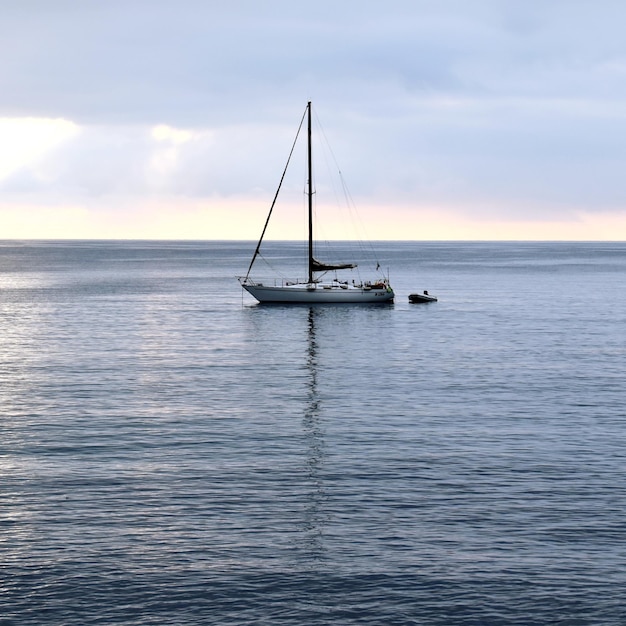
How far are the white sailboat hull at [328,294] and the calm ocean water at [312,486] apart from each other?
40.4 meters

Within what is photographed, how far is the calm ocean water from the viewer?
109 feet

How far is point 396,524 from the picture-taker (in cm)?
4034

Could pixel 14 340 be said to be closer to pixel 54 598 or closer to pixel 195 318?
pixel 195 318

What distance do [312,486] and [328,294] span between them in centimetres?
9249

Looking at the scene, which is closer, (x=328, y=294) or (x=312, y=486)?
(x=312, y=486)

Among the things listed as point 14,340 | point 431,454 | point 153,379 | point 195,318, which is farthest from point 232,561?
point 195,318

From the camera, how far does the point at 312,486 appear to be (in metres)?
46.2

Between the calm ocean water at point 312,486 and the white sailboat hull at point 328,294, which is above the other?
the white sailboat hull at point 328,294

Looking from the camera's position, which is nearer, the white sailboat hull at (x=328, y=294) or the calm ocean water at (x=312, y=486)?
the calm ocean water at (x=312, y=486)

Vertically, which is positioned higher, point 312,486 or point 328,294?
point 328,294

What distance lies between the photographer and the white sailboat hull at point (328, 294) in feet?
452

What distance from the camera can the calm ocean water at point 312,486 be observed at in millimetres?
33219

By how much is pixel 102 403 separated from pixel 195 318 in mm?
65115

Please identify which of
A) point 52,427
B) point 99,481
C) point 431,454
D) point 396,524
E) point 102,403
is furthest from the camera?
point 102,403
